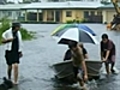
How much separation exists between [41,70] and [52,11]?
62408 mm

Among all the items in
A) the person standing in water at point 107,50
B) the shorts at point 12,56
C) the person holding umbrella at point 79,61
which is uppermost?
the person holding umbrella at point 79,61

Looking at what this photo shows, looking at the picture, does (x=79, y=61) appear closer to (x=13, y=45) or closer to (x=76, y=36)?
(x=76, y=36)

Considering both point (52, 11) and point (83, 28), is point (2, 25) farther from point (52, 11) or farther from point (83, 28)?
point (52, 11)

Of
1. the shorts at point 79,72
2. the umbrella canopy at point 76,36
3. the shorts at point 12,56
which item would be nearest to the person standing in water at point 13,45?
the shorts at point 12,56

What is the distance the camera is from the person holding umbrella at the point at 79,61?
952 cm

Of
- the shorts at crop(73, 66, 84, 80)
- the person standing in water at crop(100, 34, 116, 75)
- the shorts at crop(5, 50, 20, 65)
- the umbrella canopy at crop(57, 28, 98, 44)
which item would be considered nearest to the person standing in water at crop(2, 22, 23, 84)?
the shorts at crop(5, 50, 20, 65)

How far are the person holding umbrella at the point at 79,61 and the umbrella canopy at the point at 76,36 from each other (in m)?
1.05

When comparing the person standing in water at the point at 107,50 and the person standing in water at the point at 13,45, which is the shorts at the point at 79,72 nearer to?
the person standing in water at the point at 13,45

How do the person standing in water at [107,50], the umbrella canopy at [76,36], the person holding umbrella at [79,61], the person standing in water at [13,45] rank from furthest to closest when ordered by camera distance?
the person standing in water at [107,50], the person standing in water at [13,45], the umbrella canopy at [76,36], the person holding umbrella at [79,61]

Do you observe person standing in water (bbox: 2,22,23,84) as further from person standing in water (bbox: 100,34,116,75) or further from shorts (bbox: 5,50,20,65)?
person standing in water (bbox: 100,34,116,75)

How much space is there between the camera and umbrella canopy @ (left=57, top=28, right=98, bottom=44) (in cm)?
1094

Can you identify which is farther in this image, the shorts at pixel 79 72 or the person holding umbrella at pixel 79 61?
the shorts at pixel 79 72

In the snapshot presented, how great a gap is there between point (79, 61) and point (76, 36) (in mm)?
1259

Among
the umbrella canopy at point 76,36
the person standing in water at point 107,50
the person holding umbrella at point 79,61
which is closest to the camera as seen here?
the person holding umbrella at point 79,61
